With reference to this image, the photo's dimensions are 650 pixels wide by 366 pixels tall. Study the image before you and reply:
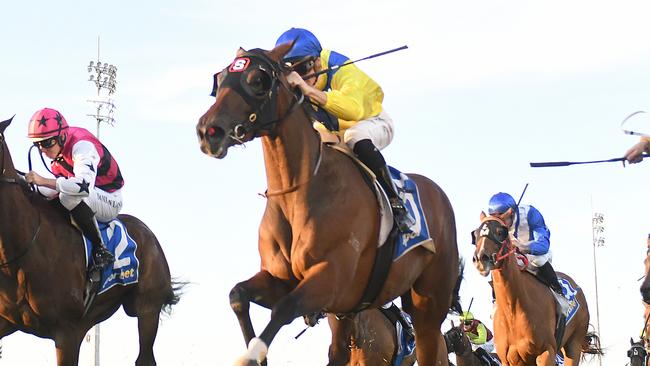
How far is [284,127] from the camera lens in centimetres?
866

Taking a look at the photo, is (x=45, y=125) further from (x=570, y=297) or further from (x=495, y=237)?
(x=570, y=297)

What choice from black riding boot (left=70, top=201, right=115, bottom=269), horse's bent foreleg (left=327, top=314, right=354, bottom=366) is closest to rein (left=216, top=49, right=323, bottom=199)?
horse's bent foreleg (left=327, top=314, right=354, bottom=366)

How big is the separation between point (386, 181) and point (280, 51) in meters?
1.36

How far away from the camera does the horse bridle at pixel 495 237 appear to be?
13.8 metres

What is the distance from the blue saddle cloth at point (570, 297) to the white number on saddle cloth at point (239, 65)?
8.48 meters

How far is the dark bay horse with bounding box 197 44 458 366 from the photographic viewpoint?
8.20 m

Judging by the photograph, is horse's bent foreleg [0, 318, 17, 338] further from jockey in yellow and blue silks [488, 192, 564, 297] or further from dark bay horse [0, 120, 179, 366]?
jockey in yellow and blue silks [488, 192, 564, 297]

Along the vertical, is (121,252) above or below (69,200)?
below

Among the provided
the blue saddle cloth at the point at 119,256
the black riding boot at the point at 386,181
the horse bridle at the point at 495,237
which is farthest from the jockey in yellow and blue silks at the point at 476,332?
the black riding boot at the point at 386,181

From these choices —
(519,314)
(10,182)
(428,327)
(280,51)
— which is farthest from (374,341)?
(280,51)

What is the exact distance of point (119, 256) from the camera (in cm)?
1191

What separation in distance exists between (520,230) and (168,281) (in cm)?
500

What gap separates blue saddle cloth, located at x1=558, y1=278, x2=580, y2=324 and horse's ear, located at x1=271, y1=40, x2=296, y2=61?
813 cm

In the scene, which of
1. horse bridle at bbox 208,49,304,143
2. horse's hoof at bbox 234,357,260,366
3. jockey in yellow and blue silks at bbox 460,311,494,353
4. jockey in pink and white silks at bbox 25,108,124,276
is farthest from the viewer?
jockey in yellow and blue silks at bbox 460,311,494,353
